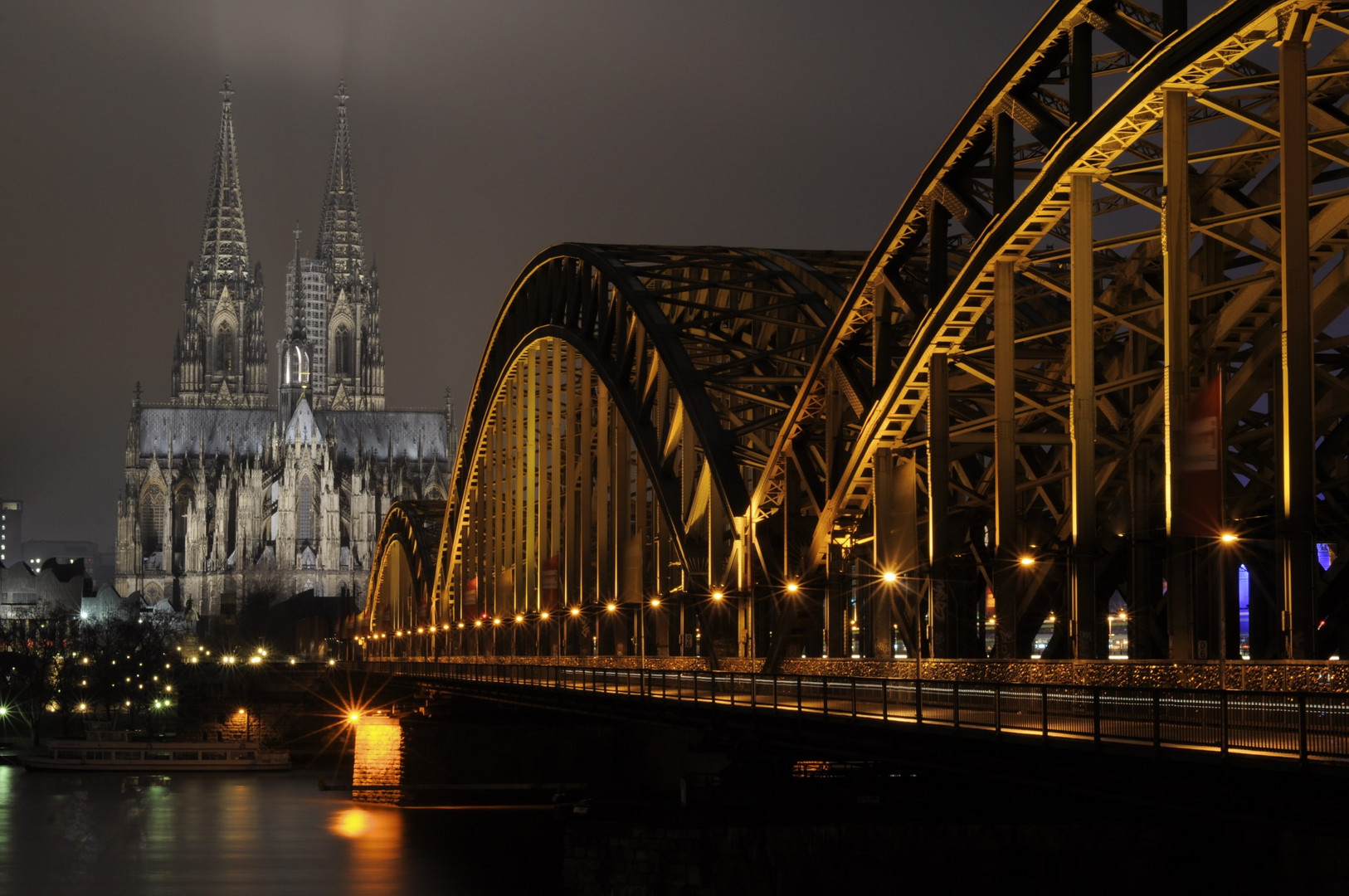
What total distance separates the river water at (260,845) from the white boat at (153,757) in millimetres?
16759

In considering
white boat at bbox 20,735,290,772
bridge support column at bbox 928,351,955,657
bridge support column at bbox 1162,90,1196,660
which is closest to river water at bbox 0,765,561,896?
white boat at bbox 20,735,290,772

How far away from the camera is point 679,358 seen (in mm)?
49625

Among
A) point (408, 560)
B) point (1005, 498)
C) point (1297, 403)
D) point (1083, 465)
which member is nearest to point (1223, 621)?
point (1297, 403)

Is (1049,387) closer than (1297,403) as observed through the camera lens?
No

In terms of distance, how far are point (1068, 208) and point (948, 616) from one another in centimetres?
759

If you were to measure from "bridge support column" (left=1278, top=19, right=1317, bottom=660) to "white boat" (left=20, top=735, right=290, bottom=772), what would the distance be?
299ft

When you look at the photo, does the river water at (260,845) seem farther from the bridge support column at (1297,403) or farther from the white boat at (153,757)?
the bridge support column at (1297,403)

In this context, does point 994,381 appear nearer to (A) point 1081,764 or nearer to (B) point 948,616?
(B) point 948,616

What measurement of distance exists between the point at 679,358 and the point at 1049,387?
48.2ft

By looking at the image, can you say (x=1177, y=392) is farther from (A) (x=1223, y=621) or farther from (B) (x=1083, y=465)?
(A) (x=1223, y=621)

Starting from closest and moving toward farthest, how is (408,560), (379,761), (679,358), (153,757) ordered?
(679,358), (379,761), (153,757), (408,560)

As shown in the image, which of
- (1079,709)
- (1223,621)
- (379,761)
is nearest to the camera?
(1079,709)

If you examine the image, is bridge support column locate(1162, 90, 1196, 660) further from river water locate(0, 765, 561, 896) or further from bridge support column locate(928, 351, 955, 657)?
river water locate(0, 765, 561, 896)

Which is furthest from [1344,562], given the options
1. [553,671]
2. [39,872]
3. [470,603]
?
[470,603]
